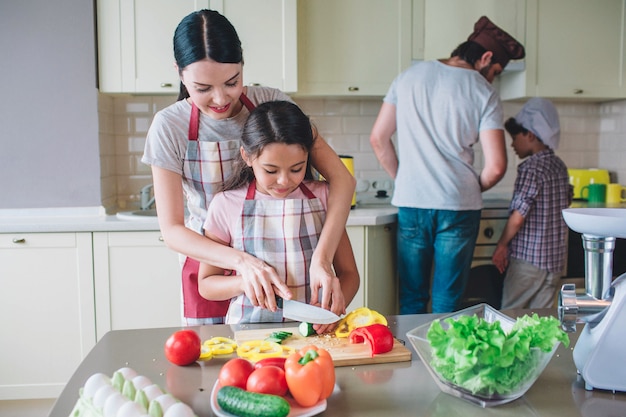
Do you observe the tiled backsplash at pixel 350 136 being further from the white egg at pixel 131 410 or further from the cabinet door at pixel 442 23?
the white egg at pixel 131 410

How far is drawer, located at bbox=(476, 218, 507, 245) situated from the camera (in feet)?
11.3

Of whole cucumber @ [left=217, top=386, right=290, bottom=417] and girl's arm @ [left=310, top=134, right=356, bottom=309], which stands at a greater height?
girl's arm @ [left=310, top=134, right=356, bottom=309]

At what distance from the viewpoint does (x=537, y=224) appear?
127 inches

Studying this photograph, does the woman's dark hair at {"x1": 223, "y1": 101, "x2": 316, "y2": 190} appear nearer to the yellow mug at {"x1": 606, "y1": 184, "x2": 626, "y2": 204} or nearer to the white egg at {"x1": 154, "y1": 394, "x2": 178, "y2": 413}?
the white egg at {"x1": 154, "y1": 394, "x2": 178, "y2": 413}

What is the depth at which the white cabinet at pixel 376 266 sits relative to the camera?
10.6 ft

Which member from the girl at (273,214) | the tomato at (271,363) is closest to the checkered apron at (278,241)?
the girl at (273,214)

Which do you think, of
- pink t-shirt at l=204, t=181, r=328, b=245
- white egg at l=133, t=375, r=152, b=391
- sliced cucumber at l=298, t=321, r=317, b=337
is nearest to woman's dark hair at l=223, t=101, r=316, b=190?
pink t-shirt at l=204, t=181, r=328, b=245

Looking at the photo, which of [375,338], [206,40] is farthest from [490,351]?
[206,40]

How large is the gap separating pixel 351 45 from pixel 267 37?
44 centimetres

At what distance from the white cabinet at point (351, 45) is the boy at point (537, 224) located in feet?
2.47

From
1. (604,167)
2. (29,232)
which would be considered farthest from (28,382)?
(604,167)

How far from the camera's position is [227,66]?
168 cm

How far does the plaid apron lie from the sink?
1.16m

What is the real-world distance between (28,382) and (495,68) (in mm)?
2583
